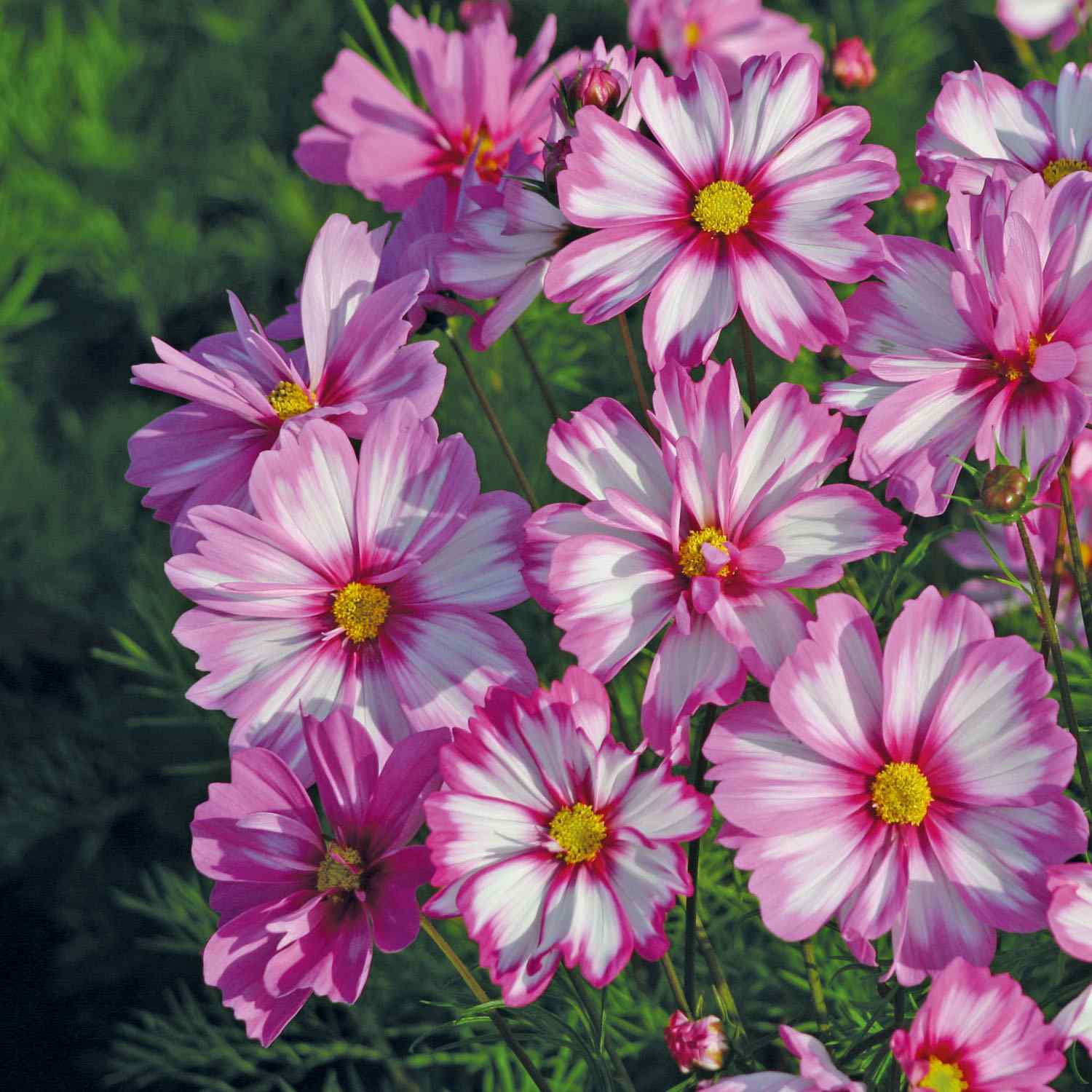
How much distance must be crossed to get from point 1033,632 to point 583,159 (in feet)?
1.81

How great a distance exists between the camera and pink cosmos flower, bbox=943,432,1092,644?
69 centimetres

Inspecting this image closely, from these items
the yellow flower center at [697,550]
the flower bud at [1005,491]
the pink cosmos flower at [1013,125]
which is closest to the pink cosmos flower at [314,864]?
the yellow flower center at [697,550]

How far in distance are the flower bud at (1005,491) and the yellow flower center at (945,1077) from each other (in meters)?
0.19

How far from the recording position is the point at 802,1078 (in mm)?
397

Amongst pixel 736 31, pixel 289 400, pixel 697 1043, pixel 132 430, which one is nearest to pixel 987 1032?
pixel 697 1043

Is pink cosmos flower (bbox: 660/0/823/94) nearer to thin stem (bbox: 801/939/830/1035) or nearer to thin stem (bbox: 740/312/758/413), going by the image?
thin stem (bbox: 740/312/758/413)

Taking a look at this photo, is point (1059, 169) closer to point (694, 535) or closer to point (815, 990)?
point (694, 535)

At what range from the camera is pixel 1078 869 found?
0.39 metres

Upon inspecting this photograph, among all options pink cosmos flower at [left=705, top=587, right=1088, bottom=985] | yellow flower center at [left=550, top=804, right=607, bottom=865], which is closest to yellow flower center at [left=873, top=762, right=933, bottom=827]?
pink cosmos flower at [left=705, top=587, right=1088, bottom=985]

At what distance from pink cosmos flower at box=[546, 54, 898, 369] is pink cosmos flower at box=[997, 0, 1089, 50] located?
1.78ft

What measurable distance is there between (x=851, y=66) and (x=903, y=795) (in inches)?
23.2

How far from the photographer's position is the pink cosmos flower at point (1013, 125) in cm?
53

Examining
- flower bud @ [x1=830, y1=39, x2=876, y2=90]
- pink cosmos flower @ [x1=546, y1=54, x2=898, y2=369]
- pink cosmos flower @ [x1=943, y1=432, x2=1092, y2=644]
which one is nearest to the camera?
pink cosmos flower @ [x1=546, y1=54, x2=898, y2=369]

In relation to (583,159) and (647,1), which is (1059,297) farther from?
(647,1)
